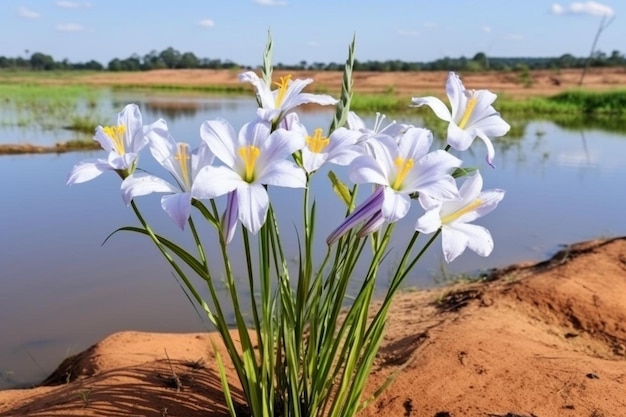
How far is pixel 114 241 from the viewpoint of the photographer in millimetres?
5457

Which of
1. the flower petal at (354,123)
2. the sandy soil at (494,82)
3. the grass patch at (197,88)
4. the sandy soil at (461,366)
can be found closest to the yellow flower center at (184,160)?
the flower petal at (354,123)

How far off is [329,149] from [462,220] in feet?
1.12

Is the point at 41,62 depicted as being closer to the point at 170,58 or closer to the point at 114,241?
the point at 170,58

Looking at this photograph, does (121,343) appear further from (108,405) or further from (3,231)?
(3,231)

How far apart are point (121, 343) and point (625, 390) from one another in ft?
6.88

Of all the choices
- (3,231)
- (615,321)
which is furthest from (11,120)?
(615,321)

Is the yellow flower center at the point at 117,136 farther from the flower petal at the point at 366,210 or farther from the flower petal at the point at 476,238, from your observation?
the flower petal at the point at 476,238

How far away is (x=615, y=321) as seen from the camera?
3.25 metres

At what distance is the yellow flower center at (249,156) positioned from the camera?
1271 mm

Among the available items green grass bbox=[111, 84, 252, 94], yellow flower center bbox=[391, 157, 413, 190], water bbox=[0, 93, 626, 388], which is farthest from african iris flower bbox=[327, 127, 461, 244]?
green grass bbox=[111, 84, 252, 94]

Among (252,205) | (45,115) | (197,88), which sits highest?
(252,205)

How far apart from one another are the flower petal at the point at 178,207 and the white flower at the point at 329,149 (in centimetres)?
28

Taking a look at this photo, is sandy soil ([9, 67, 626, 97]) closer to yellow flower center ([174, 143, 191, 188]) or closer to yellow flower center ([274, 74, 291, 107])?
yellow flower center ([274, 74, 291, 107])

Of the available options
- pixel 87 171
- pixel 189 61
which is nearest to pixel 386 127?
pixel 87 171
